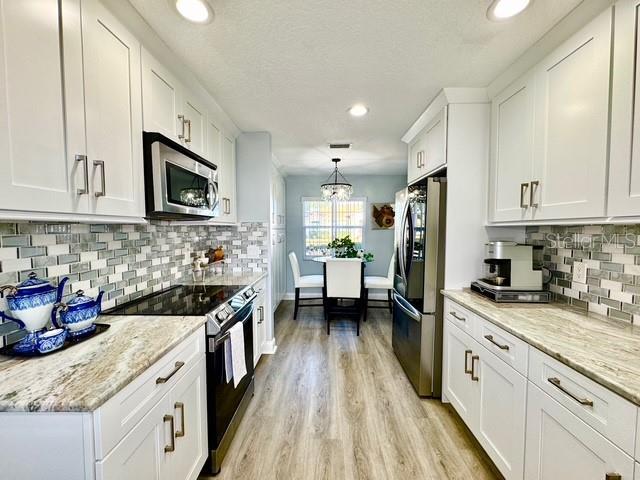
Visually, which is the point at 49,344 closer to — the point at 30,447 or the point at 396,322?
the point at 30,447

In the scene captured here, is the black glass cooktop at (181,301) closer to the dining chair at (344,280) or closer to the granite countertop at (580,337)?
the granite countertop at (580,337)

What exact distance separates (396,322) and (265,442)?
162cm

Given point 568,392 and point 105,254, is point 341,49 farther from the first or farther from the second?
point 568,392

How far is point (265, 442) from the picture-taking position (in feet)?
5.84

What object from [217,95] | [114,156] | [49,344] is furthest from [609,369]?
[217,95]

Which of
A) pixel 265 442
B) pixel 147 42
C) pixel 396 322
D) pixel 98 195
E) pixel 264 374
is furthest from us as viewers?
pixel 396 322

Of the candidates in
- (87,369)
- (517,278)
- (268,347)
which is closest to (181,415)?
(87,369)

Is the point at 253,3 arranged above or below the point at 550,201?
above

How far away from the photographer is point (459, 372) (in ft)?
6.20

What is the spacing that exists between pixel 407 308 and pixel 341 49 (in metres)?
1.99

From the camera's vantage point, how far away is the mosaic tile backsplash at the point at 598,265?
136cm

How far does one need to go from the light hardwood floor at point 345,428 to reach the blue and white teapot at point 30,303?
124 centimetres

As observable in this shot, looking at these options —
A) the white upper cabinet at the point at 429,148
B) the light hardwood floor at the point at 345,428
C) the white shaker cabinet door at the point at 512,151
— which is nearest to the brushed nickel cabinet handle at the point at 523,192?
the white shaker cabinet door at the point at 512,151

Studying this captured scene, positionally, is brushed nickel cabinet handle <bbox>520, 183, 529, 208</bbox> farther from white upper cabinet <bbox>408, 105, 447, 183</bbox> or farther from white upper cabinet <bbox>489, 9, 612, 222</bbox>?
white upper cabinet <bbox>408, 105, 447, 183</bbox>
